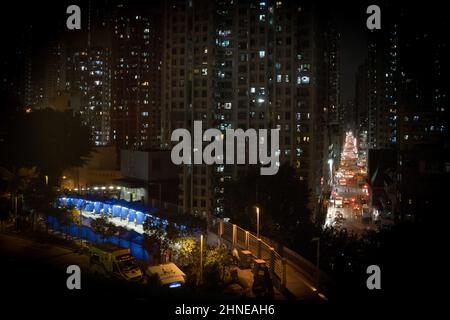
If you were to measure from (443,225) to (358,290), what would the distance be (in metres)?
9.30

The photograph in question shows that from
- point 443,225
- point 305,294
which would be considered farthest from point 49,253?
point 443,225

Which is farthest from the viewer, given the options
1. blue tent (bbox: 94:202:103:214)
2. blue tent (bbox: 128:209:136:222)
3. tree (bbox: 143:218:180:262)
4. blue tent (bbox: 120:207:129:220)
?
blue tent (bbox: 94:202:103:214)

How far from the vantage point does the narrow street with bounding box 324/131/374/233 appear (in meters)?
67.2

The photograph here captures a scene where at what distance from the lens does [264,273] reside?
1688 cm

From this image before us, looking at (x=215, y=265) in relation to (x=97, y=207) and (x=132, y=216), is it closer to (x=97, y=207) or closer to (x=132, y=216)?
(x=132, y=216)

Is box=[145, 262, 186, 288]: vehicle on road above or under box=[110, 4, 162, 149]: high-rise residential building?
under

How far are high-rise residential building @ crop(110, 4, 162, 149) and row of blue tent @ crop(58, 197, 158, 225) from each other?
7232 centimetres

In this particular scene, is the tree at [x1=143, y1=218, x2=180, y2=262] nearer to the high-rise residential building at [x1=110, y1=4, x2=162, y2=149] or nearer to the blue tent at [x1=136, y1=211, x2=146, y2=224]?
the blue tent at [x1=136, y1=211, x2=146, y2=224]

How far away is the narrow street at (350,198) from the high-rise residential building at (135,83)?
136ft

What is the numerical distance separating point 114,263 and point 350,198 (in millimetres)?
75074

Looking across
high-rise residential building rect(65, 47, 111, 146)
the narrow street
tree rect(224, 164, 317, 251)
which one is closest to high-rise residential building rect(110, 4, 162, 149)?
high-rise residential building rect(65, 47, 111, 146)

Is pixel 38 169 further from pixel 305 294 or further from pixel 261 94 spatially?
pixel 261 94

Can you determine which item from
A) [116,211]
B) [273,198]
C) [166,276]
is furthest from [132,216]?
[273,198]

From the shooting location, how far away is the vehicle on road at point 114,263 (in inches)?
723
